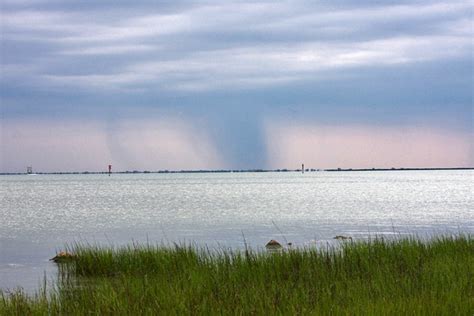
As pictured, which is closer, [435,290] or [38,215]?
[435,290]

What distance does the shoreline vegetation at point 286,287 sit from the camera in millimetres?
12125

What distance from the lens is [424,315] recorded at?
11094 millimetres

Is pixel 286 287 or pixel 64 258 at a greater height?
pixel 286 287

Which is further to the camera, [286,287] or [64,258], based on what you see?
[64,258]

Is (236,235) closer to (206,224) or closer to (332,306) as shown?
(206,224)

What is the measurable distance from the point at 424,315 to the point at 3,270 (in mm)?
19169

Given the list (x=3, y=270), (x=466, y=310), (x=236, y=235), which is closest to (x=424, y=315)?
(x=466, y=310)

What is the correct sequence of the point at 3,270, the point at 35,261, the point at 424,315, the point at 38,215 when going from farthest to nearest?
1. the point at 38,215
2. the point at 35,261
3. the point at 3,270
4. the point at 424,315

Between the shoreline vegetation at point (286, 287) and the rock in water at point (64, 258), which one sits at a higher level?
the shoreline vegetation at point (286, 287)

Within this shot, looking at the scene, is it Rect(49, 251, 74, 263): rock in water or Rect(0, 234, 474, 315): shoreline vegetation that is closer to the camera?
Rect(0, 234, 474, 315): shoreline vegetation

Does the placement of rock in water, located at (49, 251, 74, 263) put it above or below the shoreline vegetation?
below

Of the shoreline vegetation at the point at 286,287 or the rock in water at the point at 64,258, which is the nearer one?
the shoreline vegetation at the point at 286,287

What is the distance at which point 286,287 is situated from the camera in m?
14.7

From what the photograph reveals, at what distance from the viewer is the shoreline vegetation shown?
39.8 feet
